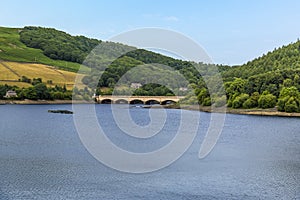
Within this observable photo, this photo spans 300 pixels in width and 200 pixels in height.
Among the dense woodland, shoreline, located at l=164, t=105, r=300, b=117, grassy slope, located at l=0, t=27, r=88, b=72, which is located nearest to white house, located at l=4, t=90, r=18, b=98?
the dense woodland

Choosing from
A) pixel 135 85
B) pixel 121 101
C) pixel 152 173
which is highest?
pixel 135 85

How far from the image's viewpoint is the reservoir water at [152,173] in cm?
3116

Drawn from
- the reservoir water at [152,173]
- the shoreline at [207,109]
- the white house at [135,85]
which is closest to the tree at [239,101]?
the shoreline at [207,109]

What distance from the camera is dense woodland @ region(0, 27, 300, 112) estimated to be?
364 feet

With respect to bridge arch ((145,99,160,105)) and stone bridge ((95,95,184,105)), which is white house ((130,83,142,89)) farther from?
bridge arch ((145,99,160,105))

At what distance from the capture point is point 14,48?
188m

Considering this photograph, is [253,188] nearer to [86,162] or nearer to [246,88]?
[86,162]

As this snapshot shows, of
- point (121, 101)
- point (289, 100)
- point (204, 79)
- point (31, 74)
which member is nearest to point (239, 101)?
point (289, 100)

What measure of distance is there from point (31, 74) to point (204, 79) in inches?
2226

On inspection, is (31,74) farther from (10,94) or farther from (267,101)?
(267,101)

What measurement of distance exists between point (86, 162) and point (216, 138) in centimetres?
2323

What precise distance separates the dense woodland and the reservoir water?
50579 mm

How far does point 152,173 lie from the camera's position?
36.9 metres

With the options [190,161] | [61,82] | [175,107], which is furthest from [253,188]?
[61,82]
